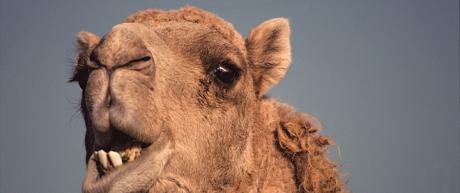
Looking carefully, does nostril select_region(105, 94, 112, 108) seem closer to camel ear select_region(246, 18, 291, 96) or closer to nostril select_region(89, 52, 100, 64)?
nostril select_region(89, 52, 100, 64)

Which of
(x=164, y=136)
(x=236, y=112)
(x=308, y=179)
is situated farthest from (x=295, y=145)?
(x=164, y=136)

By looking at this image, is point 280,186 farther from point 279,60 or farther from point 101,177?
point 101,177

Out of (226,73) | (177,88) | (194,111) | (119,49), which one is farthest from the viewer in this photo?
(226,73)

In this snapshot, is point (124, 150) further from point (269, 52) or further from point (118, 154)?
point (269, 52)

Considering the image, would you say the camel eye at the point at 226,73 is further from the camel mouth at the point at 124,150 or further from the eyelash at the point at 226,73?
the camel mouth at the point at 124,150

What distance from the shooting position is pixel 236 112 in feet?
20.4

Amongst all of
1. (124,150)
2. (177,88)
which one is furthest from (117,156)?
(177,88)

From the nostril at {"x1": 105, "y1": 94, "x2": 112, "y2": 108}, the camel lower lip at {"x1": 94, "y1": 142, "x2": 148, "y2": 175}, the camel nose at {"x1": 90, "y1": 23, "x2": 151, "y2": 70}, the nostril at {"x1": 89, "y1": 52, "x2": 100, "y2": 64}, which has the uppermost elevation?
the camel nose at {"x1": 90, "y1": 23, "x2": 151, "y2": 70}

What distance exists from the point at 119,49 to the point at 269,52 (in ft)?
10.4

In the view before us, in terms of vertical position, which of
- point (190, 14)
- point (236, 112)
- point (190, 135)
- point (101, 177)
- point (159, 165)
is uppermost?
point (190, 14)

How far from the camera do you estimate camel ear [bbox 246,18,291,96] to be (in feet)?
24.1

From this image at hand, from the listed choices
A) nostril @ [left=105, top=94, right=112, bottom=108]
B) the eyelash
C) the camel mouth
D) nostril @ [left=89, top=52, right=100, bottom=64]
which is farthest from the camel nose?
the eyelash

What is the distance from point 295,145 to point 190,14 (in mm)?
2154

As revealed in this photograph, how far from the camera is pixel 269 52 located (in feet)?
24.6
